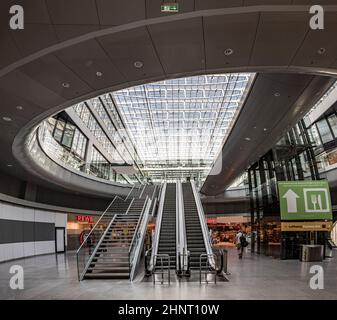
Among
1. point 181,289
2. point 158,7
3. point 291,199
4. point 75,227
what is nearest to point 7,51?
point 158,7

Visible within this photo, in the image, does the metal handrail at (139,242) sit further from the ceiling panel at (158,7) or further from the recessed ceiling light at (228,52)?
the ceiling panel at (158,7)

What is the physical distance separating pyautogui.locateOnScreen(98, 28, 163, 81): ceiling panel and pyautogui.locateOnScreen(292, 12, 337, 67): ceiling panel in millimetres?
2399

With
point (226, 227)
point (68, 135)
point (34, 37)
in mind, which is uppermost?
point (68, 135)

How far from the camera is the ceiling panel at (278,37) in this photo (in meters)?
5.09

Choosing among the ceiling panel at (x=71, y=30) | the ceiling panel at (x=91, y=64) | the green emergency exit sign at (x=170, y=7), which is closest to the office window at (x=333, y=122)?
the ceiling panel at (x=91, y=64)

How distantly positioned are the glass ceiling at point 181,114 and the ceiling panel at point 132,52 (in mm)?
3239

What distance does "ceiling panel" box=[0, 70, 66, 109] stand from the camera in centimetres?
655

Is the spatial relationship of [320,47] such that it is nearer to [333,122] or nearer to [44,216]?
[333,122]

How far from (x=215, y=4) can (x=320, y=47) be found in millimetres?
2099

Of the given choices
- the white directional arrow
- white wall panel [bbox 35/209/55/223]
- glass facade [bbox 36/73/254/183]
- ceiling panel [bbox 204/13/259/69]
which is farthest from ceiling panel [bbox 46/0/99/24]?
white wall panel [bbox 35/209/55/223]

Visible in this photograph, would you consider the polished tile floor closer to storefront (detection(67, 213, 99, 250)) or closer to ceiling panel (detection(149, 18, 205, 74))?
ceiling panel (detection(149, 18, 205, 74))

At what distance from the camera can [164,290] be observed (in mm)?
8594

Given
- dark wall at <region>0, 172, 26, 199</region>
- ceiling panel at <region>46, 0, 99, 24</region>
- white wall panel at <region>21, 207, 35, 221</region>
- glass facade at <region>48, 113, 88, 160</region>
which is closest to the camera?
ceiling panel at <region>46, 0, 99, 24</region>

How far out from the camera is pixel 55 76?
A: 6473mm
